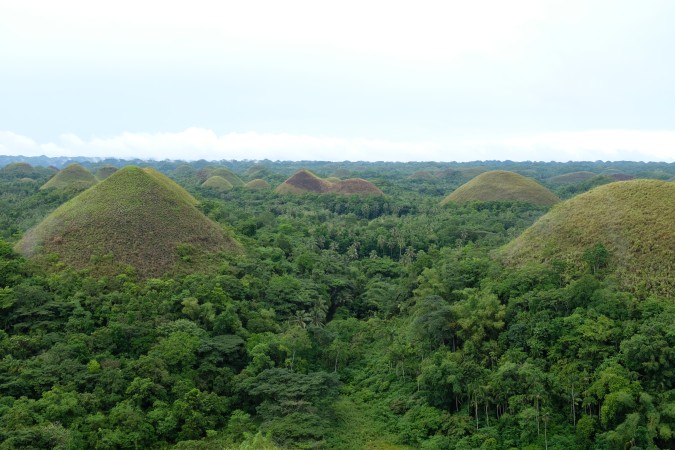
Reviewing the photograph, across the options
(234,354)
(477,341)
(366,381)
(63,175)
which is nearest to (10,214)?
(63,175)

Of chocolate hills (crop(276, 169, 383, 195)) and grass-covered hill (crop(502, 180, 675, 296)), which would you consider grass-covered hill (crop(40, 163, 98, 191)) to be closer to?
chocolate hills (crop(276, 169, 383, 195))

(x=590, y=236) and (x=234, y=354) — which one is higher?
(x=590, y=236)

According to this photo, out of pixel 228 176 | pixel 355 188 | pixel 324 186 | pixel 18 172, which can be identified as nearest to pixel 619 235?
pixel 355 188

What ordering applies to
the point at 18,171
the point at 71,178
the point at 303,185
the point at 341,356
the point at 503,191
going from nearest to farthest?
1. the point at 341,356
2. the point at 503,191
3. the point at 71,178
4. the point at 303,185
5. the point at 18,171

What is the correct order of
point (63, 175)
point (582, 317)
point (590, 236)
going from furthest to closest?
1. point (63, 175)
2. point (590, 236)
3. point (582, 317)

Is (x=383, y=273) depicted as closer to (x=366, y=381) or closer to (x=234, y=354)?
(x=366, y=381)

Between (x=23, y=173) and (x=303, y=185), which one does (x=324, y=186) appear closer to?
(x=303, y=185)
